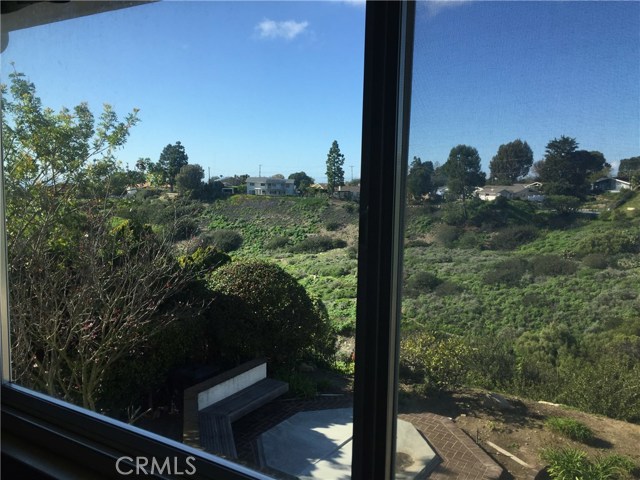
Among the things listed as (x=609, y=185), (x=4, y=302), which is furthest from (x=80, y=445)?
(x=609, y=185)

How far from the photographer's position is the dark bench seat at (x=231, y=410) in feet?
4.15

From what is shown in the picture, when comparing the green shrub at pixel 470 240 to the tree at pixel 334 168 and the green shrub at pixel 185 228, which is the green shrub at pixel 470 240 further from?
the green shrub at pixel 185 228

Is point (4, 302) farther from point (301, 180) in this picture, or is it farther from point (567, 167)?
point (567, 167)

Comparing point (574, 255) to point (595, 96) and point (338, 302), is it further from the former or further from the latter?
point (338, 302)

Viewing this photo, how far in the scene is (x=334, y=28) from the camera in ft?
3.61

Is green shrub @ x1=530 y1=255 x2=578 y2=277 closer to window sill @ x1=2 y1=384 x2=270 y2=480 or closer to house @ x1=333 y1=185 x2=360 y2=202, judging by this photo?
house @ x1=333 y1=185 x2=360 y2=202

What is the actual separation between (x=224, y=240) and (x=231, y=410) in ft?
1.78

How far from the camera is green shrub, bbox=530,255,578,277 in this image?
27.0 inches

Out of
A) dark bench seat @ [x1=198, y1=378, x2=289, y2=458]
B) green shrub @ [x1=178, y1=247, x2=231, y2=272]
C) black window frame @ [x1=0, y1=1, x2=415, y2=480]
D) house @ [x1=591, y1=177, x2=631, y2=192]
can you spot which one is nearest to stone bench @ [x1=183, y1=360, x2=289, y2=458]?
dark bench seat @ [x1=198, y1=378, x2=289, y2=458]

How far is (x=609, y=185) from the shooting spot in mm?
661

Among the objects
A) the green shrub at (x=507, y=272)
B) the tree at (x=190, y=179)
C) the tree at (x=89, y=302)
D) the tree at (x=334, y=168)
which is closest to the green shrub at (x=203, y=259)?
the tree at (x=89, y=302)

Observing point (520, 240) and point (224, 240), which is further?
point (224, 240)

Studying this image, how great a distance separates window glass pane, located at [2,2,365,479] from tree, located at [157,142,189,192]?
0.04ft

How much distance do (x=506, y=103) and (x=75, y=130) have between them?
178 cm
